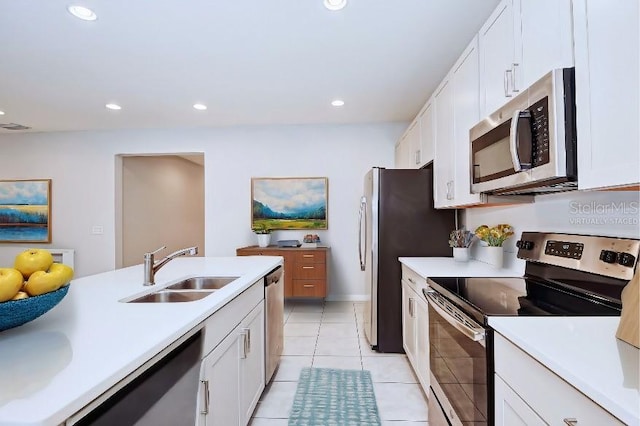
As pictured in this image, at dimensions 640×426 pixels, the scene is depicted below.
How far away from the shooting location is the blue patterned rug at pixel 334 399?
2.02 metres

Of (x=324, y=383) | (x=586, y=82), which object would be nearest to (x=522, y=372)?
(x=586, y=82)

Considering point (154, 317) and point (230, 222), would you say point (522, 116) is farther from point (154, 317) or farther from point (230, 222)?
point (230, 222)

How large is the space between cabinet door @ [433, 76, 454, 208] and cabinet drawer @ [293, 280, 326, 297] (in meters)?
2.05

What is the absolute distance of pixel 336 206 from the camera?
4.92m

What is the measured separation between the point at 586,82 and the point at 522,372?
947mm

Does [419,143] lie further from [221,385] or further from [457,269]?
[221,385]

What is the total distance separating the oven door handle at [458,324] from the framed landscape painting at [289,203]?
316cm

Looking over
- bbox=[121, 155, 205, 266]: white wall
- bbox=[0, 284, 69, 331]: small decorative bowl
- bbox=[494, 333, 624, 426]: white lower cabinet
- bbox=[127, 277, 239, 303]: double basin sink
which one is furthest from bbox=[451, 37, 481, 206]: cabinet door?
bbox=[121, 155, 205, 266]: white wall

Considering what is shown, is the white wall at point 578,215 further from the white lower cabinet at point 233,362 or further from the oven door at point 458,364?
the white lower cabinet at point 233,362

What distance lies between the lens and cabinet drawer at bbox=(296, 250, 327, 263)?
4383mm

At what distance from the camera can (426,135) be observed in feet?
10.5

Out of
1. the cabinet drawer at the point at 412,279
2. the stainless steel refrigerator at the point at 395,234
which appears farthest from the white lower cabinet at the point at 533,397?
the stainless steel refrigerator at the point at 395,234

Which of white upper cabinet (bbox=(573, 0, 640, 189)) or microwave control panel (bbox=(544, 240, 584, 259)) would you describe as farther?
microwave control panel (bbox=(544, 240, 584, 259))

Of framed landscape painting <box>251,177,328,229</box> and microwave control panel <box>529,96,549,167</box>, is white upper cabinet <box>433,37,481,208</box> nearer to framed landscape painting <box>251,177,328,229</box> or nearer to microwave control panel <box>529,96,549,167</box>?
microwave control panel <box>529,96,549,167</box>
